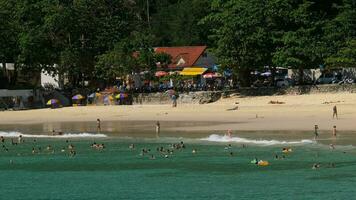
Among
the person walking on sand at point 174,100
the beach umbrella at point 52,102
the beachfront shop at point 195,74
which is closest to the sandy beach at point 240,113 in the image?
the person walking on sand at point 174,100

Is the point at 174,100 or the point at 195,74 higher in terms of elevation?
the point at 195,74

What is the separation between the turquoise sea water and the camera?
108 feet

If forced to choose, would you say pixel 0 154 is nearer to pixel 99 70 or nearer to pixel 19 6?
pixel 99 70

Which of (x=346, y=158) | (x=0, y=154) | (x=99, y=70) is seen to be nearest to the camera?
(x=346, y=158)

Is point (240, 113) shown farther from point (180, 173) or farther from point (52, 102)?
point (180, 173)

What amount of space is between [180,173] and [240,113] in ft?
77.6

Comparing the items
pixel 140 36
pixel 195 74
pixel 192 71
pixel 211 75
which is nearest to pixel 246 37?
pixel 140 36

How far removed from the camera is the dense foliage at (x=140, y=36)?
7119 centimetres

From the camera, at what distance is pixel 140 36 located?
79250mm

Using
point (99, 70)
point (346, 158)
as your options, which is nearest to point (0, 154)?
point (346, 158)

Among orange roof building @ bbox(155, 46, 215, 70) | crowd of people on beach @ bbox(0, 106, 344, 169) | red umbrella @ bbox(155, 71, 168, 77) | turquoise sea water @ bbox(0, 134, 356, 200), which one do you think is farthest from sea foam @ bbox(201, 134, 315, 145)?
orange roof building @ bbox(155, 46, 215, 70)

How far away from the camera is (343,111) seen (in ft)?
187

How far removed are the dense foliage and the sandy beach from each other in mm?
4754

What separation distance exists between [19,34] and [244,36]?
2288cm
